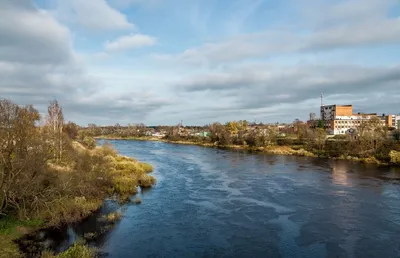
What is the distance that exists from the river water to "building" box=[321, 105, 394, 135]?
6260 centimetres

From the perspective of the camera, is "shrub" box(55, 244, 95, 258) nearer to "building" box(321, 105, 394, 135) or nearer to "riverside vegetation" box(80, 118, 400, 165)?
"riverside vegetation" box(80, 118, 400, 165)

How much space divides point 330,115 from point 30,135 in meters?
128

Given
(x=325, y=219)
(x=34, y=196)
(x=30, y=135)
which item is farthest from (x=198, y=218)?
(x=30, y=135)

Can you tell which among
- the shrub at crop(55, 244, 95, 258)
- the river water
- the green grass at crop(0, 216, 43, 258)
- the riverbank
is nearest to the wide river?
the river water

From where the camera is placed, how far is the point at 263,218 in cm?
1973

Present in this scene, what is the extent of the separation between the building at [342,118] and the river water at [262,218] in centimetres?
6260

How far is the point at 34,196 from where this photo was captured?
1691cm

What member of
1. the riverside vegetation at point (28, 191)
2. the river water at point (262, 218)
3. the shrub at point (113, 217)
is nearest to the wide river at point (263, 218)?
the river water at point (262, 218)

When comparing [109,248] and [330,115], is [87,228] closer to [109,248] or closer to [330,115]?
[109,248]

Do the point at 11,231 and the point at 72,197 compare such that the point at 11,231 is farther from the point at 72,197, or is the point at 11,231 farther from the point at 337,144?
the point at 337,144

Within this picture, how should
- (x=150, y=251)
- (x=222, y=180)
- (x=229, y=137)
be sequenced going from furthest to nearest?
1. (x=229, y=137)
2. (x=222, y=180)
3. (x=150, y=251)

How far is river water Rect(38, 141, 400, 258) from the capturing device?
15.2 meters

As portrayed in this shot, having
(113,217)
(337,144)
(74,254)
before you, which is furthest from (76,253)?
(337,144)

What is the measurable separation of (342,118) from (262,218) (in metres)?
99.9
